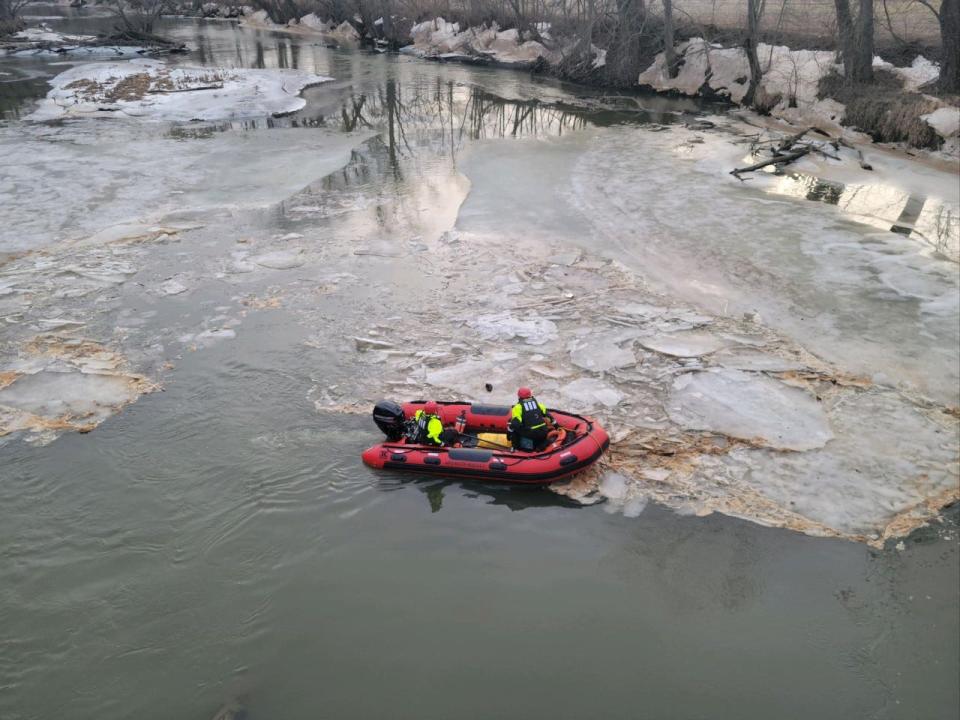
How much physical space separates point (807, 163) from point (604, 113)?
7.29 meters

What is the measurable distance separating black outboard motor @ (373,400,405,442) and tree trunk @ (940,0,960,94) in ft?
51.8

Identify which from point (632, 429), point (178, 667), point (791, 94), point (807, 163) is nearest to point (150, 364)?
point (178, 667)

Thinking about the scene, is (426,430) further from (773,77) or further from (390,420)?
(773,77)

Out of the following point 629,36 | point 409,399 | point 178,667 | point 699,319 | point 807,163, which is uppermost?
point 629,36

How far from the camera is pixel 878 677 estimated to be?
4488 mm

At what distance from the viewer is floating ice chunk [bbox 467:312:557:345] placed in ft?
27.1

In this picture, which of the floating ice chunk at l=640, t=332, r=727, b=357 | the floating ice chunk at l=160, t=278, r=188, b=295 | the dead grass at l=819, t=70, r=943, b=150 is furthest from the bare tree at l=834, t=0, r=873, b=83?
the floating ice chunk at l=160, t=278, r=188, b=295

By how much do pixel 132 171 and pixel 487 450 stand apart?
40.1 feet

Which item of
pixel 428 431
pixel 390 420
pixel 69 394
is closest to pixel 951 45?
pixel 428 431

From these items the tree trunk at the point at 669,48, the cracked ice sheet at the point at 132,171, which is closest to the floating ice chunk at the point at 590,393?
the cracked ice sheet at the point at 132,171

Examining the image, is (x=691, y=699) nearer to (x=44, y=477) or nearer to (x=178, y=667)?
(x=178, y=667)

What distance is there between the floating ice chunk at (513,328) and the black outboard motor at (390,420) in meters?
2.11

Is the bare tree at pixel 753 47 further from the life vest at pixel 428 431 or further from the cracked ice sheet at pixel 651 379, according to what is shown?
the life vest at pixel 428 431

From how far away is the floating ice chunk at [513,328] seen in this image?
8266 millimetres
